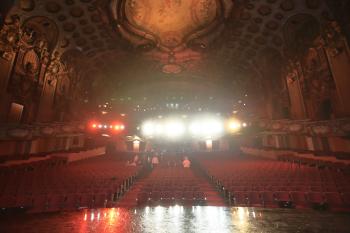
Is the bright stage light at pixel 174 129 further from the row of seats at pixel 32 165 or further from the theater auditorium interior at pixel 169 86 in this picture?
the row of seats at pixel 32 165

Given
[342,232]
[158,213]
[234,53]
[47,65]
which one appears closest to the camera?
[342,232]

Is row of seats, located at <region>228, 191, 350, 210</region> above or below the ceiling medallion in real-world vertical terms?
below

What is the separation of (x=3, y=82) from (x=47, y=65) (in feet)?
14.9

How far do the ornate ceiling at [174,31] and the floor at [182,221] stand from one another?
11.4 metres

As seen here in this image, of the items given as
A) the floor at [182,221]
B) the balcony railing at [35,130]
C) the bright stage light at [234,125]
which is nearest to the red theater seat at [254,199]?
the floor at [182,221]

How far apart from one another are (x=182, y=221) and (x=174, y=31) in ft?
51.5

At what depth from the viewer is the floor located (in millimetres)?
5020

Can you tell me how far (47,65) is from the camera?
1539 cm

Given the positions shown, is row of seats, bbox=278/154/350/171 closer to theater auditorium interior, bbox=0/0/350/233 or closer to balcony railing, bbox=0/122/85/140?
theater auditorium interior, bbox=0/0/350/233

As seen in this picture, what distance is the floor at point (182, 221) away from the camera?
5.02 metres

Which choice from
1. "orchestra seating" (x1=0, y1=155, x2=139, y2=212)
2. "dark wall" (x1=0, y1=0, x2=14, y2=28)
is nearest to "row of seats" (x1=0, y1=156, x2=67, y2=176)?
"orchestra seating" (x1=0, y1=155, x2=139, y2=212)

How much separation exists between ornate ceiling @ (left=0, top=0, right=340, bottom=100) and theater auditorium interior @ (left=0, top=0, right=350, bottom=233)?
0.10m

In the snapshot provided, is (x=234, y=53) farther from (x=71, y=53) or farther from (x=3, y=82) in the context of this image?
(x=3, y=82)

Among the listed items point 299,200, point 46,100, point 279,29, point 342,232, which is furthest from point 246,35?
point 46,100
